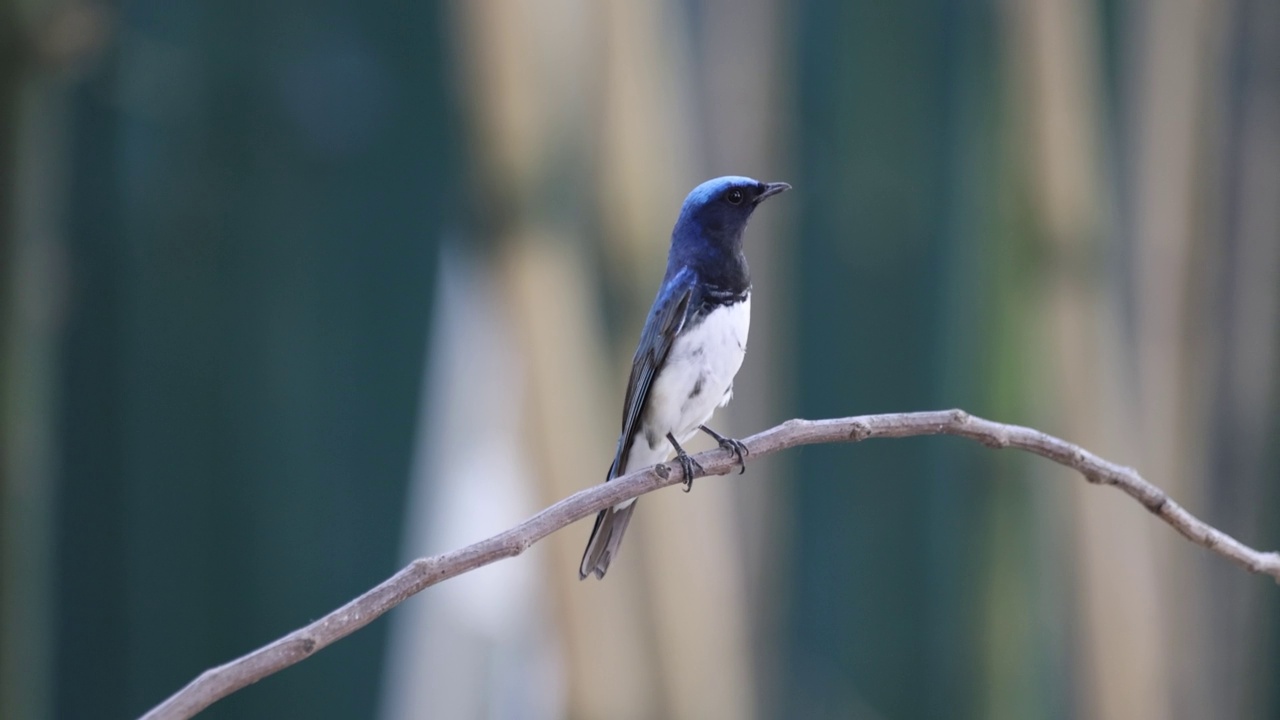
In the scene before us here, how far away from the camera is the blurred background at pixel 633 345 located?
2.05m

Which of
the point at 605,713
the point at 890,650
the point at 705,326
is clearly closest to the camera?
the point at 705,326

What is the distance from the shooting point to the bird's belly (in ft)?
4.03

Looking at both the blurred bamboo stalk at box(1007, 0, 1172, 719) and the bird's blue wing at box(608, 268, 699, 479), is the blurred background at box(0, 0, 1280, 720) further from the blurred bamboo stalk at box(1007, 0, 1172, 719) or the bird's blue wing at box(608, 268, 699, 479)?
the bird's blue wing at box(608, 268, 699, 479)

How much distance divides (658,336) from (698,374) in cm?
7

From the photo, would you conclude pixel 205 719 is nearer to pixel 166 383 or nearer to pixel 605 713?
pixel 166 383

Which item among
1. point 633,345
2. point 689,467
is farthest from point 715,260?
point 633,345

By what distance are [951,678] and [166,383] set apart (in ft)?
6.33

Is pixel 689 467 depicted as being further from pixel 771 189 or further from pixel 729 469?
pixel 771 189

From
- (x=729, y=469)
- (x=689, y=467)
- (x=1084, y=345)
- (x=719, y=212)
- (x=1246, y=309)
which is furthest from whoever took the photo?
(x=1246, y=309)

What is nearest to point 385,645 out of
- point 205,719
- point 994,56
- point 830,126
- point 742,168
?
point 205,719

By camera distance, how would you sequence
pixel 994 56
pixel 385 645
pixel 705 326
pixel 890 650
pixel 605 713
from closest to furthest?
1. pixel 705 326
2. pixel 605 713
3. pixel 385 645
4. pixel 994 56
5. pixel 890 650

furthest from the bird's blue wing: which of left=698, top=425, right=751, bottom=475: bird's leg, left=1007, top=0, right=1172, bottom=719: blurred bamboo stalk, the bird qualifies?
left=1007, top=0, right=1172, bottom=719: blurred bamboo stalk

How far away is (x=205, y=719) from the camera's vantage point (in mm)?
2275

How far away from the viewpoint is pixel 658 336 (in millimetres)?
1269
